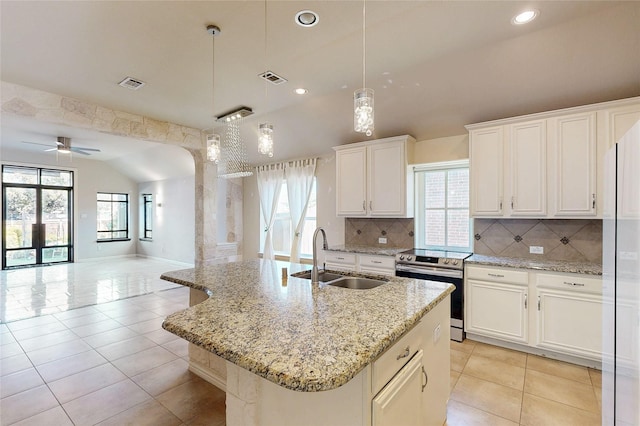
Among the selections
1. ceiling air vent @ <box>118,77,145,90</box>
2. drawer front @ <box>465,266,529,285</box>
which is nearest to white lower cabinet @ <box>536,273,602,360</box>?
drawer front @ <box>465,266,529,285</box>

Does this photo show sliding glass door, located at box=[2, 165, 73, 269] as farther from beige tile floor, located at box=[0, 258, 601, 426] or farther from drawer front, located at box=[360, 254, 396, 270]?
drawer front, located at box=[360, 254, 396, 270]

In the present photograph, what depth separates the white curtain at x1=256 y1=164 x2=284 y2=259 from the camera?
19.4 ft

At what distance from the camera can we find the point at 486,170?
10.7ft

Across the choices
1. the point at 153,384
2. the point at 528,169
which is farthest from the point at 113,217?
the point at 528,169

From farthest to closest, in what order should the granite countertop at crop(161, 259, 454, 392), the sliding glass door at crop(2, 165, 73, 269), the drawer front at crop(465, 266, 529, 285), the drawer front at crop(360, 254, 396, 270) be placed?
the sliding glass door at crop(2, 165, 73, 269), the drawer front at crop(360, 254, 396, 270), the drawer front at crop(465, 266, 529, 285), the granite countertop at crop(161, 259, 454, 392)

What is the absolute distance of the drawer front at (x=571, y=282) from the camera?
8.45 feet

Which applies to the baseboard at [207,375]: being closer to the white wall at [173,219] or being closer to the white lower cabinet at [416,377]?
the white lower cabinet at [416,377]

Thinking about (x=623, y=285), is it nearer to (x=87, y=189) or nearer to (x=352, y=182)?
(x=352, y=182)

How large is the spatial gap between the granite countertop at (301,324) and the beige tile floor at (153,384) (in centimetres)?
96

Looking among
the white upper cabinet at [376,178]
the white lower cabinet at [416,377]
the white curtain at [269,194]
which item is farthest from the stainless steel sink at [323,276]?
the white curtain at [269,194]

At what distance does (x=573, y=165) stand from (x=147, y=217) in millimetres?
10384

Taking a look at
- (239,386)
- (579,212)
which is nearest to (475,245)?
(579,212)

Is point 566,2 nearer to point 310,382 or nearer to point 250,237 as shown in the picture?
point 310,382

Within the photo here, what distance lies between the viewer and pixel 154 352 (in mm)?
3053
